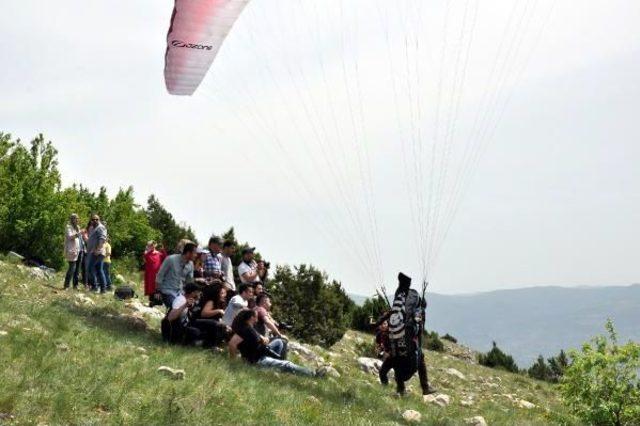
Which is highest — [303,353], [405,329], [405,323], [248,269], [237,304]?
[248,269]

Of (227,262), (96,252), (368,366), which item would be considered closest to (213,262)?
(227,262)

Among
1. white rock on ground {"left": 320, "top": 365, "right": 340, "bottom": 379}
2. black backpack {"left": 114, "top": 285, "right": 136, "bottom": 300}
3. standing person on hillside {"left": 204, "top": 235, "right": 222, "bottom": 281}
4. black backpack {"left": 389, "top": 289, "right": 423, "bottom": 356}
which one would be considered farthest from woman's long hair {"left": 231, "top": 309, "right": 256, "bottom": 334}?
black backpack {"left": 114, "top": 285, "right": 136, "bottom": 300}

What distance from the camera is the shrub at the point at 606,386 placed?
583 inches

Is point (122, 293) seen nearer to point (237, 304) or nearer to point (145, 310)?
point (145, 310)

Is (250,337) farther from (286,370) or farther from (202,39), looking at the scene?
(202,39)

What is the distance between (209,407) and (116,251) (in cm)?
2579

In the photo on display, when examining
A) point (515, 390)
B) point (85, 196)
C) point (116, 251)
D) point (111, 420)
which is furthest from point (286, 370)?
point (85, 196)

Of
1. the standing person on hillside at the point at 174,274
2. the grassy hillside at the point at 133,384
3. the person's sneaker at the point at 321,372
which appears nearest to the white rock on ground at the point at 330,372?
the person's sneaker at the point at 321,372

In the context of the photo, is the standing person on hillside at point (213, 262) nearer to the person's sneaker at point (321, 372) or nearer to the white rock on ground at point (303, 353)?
the person's sneaker at point (321, 372)

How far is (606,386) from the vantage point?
15039 millimetres

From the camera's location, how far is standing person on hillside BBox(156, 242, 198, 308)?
43.2 feet

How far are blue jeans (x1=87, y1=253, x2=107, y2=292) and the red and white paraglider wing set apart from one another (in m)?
5.67

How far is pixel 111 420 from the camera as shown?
22.9 feet

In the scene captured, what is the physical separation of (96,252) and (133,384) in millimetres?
9741
